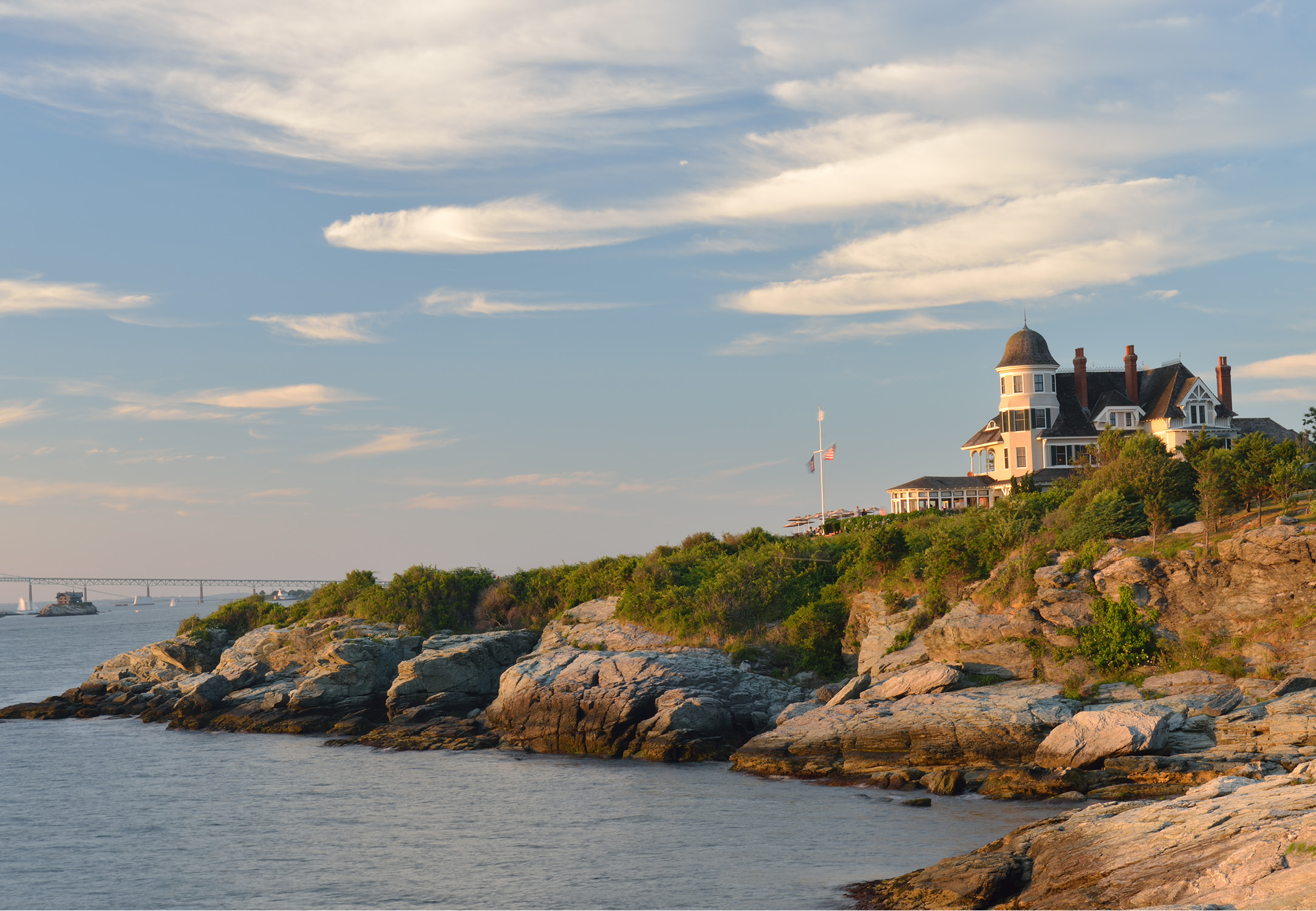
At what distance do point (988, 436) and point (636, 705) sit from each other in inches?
1628

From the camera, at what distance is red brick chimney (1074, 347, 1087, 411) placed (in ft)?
223

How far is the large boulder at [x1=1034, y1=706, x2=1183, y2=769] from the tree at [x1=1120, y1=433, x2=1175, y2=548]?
10740mm

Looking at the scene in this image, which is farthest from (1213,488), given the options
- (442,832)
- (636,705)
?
(442,832)

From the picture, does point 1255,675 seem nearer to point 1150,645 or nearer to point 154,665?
point 1150,645

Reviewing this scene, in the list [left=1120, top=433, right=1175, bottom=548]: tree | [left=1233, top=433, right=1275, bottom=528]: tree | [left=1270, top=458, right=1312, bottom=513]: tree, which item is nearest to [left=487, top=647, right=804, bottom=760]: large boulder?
[left=1120, top=433, right=1175, bottom=548]: tree

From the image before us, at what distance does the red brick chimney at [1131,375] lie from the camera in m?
67.9

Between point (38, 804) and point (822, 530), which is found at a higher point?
point (822, 530)

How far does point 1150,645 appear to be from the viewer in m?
35.2

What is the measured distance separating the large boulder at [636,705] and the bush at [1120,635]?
11.5m

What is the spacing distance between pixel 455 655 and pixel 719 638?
484 inches

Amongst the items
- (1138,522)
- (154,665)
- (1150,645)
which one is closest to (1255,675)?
(1150,645)

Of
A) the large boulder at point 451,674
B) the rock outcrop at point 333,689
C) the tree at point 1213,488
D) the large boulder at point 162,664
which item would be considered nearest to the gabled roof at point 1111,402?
the tree at point 1213,488

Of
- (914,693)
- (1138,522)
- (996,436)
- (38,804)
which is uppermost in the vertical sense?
(996,436)

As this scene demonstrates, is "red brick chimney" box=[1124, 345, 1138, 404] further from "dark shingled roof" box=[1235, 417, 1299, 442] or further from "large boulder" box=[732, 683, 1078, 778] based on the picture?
"large boulder" box=[732, 683, 1078, 778]
